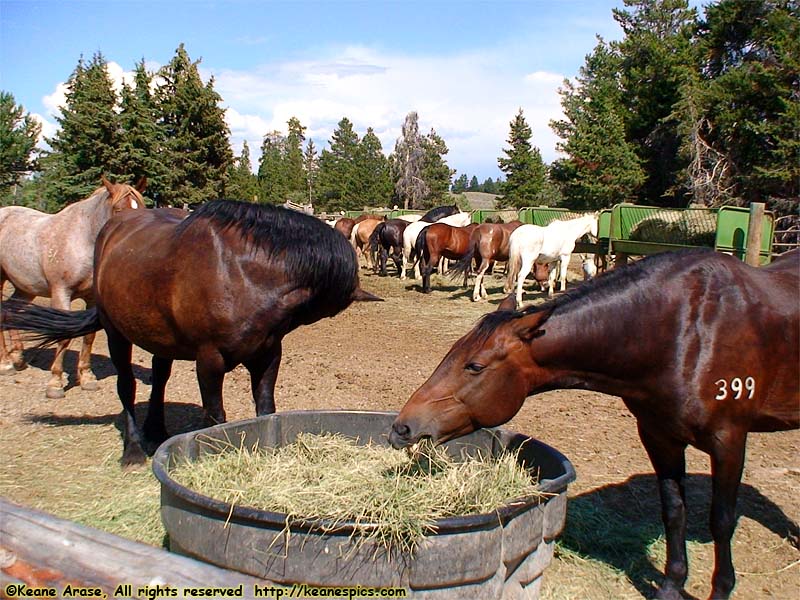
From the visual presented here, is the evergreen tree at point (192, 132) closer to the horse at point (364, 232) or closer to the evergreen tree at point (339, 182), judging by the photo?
the horse at point (364, 232)

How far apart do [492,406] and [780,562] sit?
201cm

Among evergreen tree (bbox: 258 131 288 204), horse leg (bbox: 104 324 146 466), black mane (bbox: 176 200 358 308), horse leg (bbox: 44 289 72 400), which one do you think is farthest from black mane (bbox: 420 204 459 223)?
evergreen tree (bbox: 258 131 288 204)

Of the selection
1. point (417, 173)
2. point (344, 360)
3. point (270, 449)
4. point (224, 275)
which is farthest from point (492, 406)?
point (417, 173)

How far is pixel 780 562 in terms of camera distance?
3.49 m

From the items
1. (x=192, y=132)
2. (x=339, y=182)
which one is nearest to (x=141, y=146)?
(x=192, y=132)

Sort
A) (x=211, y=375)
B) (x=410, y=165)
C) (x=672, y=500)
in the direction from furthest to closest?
(x=410, y=165) → (x=211, y=375) → (x=672, y=500)

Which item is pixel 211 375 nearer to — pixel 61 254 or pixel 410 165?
pixel 61 254

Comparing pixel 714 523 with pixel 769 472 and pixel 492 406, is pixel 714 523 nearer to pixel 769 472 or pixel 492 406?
pixel 492 406

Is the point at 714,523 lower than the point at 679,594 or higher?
higher

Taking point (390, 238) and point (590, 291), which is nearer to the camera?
point (590, 291)

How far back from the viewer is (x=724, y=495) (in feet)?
9.71

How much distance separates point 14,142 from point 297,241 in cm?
3143

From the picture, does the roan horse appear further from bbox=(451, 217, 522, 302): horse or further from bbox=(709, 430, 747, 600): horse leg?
bbox=(451, 217, 522, 302): horse

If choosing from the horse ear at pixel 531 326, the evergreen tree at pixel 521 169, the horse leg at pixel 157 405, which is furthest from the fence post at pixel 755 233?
the evergreen tree at pixel 521 169
